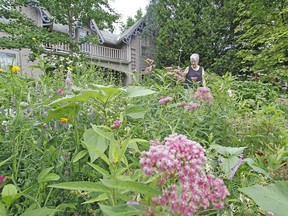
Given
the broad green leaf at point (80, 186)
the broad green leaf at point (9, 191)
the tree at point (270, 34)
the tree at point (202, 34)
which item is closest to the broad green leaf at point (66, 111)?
the broad green leaf at point (9, 191)

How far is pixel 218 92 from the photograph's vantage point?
2.11 m

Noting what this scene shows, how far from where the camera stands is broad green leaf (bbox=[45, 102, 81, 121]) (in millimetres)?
1048

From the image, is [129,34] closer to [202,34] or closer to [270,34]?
[202,34]

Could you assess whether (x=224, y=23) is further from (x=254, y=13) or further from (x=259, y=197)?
(x=259, y=197)

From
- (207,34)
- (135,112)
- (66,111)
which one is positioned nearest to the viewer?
(66,111)

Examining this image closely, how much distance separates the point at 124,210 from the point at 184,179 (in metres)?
0.13

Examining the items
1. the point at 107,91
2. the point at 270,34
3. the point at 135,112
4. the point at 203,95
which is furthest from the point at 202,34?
the point at 107,91

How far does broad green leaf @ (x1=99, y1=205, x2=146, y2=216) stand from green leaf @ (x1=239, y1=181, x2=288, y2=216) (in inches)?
9.2

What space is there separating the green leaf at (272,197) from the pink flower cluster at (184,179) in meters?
0.11

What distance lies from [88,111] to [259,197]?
999 mm

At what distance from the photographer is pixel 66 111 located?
1067 millimetres

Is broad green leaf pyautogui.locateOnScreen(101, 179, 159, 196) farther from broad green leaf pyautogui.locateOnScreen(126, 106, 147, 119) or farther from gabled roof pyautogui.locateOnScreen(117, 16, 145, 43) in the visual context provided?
gabled roof pyautogui.locateOnScreen(117, 16, 145, 43)

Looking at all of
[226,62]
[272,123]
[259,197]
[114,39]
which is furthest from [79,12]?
[259,197]

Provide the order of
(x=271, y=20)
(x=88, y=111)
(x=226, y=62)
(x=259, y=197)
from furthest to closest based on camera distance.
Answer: (x=226, y=62) → (x=271, y=20) → (x=88, y=111) → (x=259, y=197)
